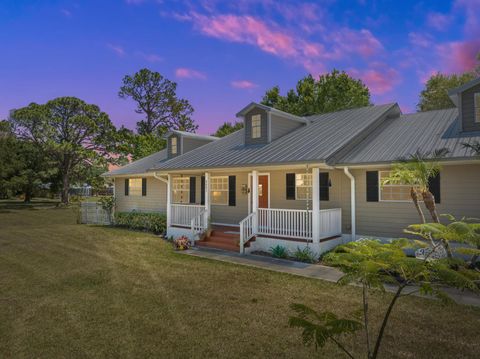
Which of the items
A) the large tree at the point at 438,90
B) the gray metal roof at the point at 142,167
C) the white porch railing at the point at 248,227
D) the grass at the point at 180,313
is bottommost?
the grass at the point at 180,313

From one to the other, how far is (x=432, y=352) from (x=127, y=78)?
4594 centimetres

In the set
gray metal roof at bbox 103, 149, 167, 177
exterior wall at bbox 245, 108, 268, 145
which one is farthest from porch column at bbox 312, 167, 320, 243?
gray metal roof at bbox 103, 149, 167, 177

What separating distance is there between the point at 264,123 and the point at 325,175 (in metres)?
3.93

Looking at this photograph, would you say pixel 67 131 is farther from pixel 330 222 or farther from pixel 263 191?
pixel 330 222

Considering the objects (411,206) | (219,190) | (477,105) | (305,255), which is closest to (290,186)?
(305,255)

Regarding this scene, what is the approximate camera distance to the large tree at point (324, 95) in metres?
29.5

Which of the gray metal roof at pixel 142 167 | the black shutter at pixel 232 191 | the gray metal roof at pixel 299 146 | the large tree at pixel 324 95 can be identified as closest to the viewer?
the gray metal roof at pixel 299 146

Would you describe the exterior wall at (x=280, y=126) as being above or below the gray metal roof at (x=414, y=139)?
above

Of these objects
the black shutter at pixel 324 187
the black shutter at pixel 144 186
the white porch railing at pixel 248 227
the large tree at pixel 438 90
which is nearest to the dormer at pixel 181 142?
the black shutter at pixel 144 186

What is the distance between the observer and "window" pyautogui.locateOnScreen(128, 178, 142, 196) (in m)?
19.9

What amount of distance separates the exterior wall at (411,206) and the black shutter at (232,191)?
5.50 meters

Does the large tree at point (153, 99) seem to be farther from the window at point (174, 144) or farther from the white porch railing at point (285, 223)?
the white porch railing at point (285, 223)

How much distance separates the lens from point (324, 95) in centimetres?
3042

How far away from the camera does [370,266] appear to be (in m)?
2.88
